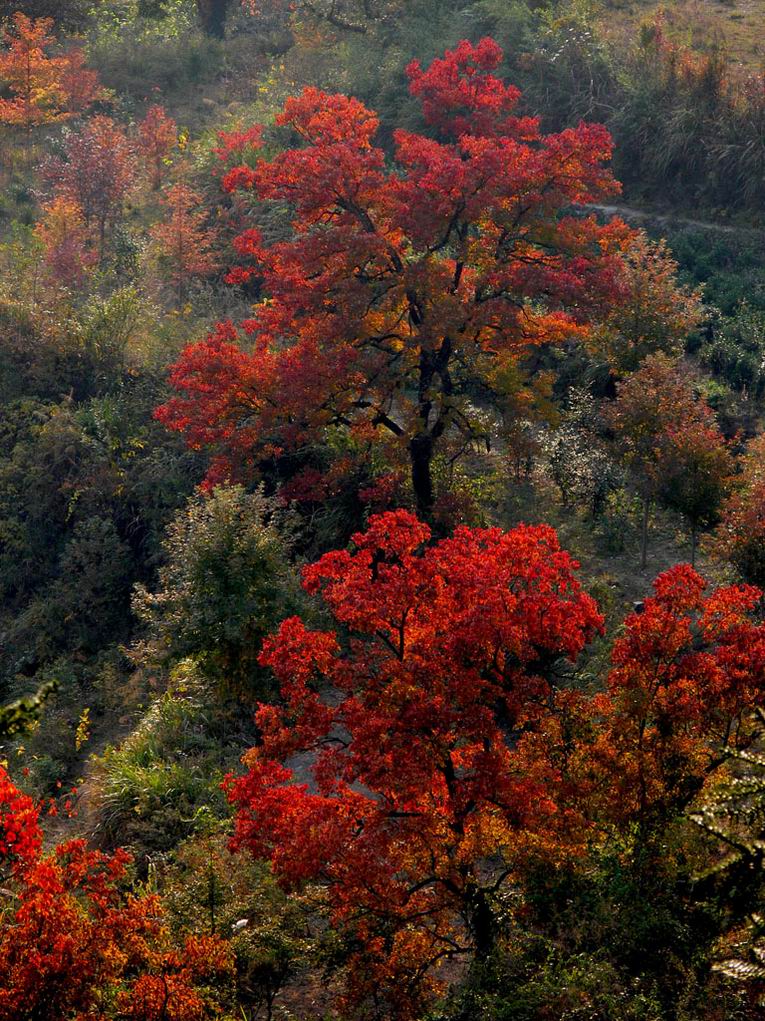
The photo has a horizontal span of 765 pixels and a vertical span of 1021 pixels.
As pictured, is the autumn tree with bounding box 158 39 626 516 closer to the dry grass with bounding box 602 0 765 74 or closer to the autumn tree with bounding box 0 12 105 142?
the dry grass with bounding box 602 0 765 74

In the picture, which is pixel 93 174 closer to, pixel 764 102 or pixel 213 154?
pixel 213 154

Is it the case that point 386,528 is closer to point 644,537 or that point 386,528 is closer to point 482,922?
point 482,922

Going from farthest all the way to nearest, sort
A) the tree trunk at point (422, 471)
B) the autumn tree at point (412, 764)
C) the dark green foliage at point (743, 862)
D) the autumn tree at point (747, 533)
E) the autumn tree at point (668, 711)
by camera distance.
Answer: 1. the tree trunk at point (422, 471)
2. the autumn tree at point (747, 533)
3. the autumn tree at point (668, 711)
4. the autumn tree at point (412, 764)
5. the dark green foliage at point (743, 862)

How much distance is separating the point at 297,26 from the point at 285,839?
107ft

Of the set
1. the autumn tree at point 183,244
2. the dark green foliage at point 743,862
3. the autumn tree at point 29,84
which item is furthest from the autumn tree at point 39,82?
the dark green foliage at point 743,862

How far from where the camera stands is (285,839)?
31.7 feet

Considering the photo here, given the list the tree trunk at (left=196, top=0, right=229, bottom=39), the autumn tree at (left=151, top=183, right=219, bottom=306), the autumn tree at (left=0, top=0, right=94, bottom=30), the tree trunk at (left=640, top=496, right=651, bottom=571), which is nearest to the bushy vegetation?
the autumn tree at (left=151, top=183, right=219, bottom=306)

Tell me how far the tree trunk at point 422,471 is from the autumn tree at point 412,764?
292 inches

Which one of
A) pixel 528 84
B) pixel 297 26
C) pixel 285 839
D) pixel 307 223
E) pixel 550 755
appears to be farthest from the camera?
pixel 297 26

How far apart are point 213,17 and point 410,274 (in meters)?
27.0

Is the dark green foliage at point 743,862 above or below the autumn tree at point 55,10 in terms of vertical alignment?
above

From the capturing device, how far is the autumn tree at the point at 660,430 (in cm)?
1672

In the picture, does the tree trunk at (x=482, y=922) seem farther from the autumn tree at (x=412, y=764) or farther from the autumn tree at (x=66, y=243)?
the autumn tree at (x=66, y=243)

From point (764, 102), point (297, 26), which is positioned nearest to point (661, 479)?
point (764, 102)
